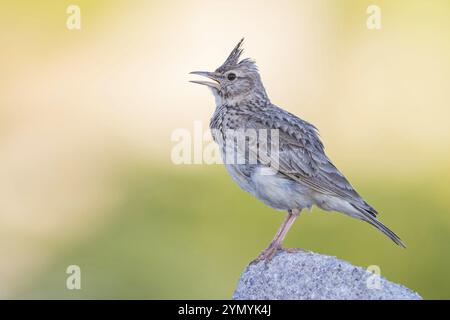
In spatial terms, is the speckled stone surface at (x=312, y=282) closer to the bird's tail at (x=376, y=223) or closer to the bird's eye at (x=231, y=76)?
the bird's tail at (x=376, y=223)

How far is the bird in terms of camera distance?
29.1 feet

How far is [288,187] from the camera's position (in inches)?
353

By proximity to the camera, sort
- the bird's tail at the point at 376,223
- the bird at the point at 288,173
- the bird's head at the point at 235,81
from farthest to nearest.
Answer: the bird's head at the point at 235,81, the bird at the point at 288,173, the bird's tail at the point at 376,223

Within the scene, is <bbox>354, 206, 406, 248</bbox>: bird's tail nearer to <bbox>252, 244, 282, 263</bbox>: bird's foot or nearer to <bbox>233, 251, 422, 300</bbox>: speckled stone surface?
<bbox>233, 251, 422, 300</bbox>: speckled stone surface

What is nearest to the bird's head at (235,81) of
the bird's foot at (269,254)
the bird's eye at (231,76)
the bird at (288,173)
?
the bird's eye at (231,76)

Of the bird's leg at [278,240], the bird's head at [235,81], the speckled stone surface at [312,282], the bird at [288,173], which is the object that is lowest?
the speckled stone surface at [312,282]

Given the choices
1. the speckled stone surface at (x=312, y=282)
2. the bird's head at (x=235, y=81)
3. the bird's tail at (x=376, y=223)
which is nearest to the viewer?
the speckled stone surface at (x=312, y=282)

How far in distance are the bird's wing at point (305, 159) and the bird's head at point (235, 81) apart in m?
0.49

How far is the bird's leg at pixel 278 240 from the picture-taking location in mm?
8636

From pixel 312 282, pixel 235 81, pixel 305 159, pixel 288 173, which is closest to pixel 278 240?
pixel 288 173

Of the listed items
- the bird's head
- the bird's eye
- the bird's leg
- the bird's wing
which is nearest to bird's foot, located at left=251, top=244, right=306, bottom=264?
the bird's leg

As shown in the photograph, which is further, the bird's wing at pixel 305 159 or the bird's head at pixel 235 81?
the bird's head at pixel 235 81

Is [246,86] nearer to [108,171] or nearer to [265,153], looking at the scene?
[265,153]

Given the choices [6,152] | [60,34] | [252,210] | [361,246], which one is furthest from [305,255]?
[60,34]
